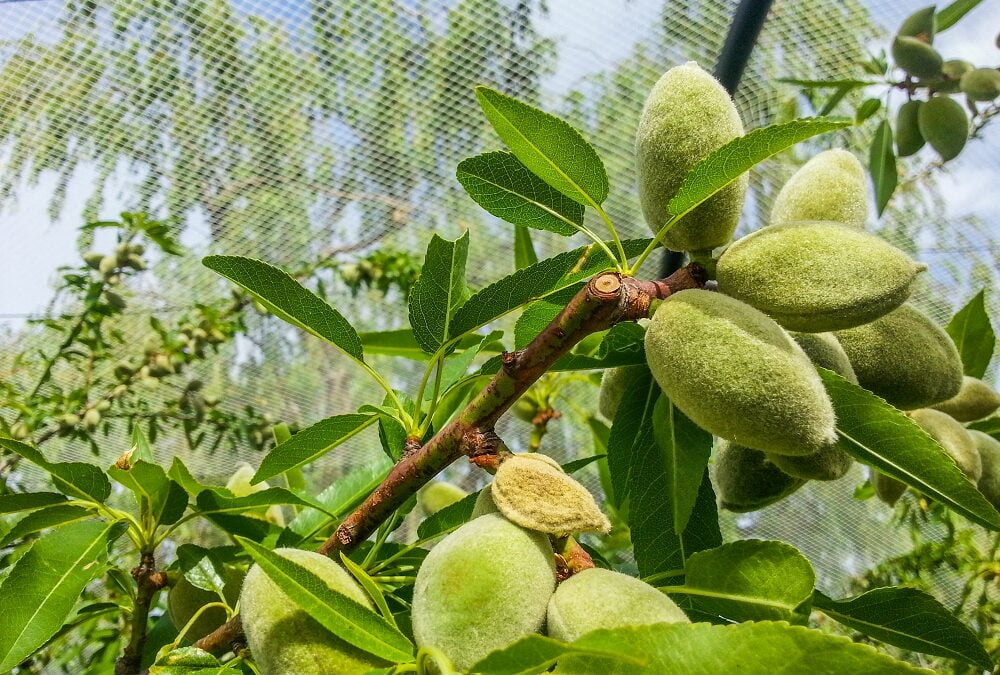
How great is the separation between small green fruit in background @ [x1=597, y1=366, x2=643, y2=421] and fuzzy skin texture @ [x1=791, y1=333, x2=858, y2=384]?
171mm

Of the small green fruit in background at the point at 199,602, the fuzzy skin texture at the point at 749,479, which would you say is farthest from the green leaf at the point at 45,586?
the fuzzy skin texture at the point at 749,479

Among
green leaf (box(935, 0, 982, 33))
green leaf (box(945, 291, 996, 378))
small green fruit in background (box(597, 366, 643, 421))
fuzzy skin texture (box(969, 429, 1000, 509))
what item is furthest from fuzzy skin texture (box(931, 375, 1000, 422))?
green leaf (box(935, 0, 982, 33))

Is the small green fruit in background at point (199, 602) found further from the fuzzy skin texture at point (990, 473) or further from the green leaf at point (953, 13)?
the green leaf at point (953, 13)

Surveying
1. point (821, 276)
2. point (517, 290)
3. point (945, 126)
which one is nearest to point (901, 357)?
point (821, 276)

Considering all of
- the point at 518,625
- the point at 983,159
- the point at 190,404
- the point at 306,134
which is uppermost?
the point at 518,625

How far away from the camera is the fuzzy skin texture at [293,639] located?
0.57 m

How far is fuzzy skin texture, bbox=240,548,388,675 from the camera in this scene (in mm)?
571

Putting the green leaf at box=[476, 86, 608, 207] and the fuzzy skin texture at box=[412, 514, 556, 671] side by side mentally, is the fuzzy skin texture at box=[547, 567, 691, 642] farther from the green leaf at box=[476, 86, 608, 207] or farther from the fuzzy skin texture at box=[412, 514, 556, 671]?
the green leaf at box=[476, 86, 608, 207]

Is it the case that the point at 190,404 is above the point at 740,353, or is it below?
below

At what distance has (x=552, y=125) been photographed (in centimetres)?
67

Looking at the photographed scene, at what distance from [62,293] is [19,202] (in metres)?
0.27

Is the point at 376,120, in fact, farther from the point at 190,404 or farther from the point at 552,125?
the point at 552,125

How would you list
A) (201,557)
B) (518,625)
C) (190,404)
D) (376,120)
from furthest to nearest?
(376,120) < (190,404) < (201,557) < (518,625)

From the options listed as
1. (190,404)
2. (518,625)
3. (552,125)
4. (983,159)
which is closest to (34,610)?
(518,625)
